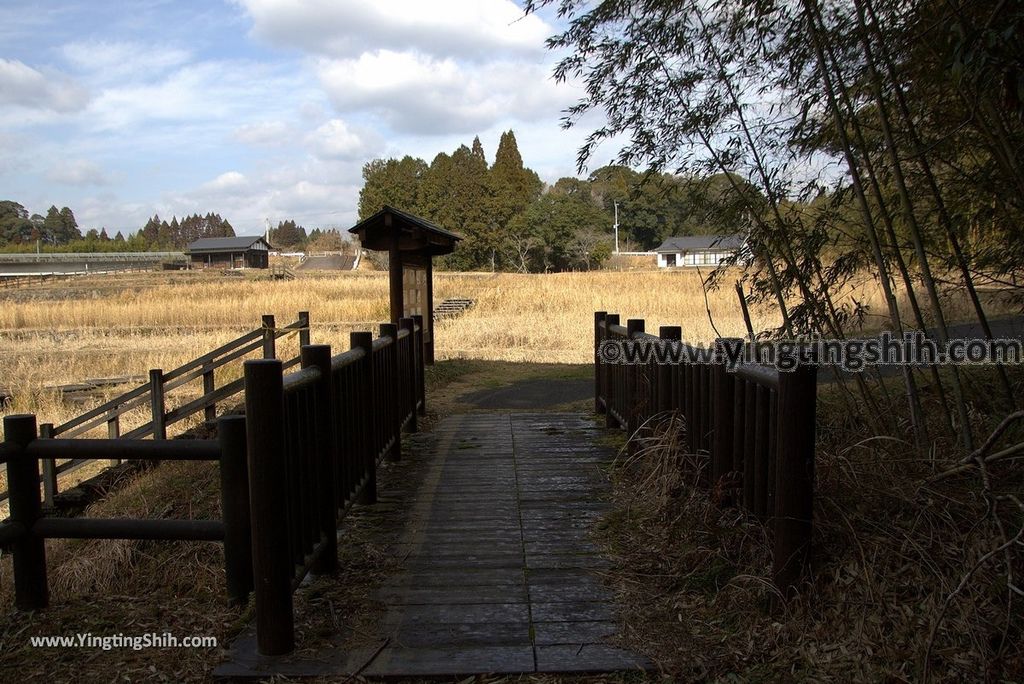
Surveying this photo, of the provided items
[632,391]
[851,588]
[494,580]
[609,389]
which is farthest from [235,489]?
[609,389]

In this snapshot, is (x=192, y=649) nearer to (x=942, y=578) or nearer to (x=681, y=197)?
(x=942, y=578)

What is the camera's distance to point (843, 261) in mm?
4688

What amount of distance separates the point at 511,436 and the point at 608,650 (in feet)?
13.7

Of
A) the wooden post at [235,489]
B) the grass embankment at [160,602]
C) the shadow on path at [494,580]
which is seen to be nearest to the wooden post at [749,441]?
the shadow on path at [494,580]

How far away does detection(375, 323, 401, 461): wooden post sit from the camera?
18.6 ft

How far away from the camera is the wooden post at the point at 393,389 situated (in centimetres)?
568

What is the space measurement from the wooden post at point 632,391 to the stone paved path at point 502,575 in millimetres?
387

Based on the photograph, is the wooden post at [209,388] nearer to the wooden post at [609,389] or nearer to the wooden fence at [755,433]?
the wooden post at [609,389]

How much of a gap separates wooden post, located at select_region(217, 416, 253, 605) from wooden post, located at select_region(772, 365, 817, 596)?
1.98m

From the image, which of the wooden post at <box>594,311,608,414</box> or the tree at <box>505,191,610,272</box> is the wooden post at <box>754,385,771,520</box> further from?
the tree at <box>505,191,610,272</box>

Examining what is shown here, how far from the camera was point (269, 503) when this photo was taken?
2.80m

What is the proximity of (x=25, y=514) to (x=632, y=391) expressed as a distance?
3780 mm

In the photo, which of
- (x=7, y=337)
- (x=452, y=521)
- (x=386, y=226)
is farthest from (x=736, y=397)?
(x=7, y=337)

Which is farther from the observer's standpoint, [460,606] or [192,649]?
[460,606]
